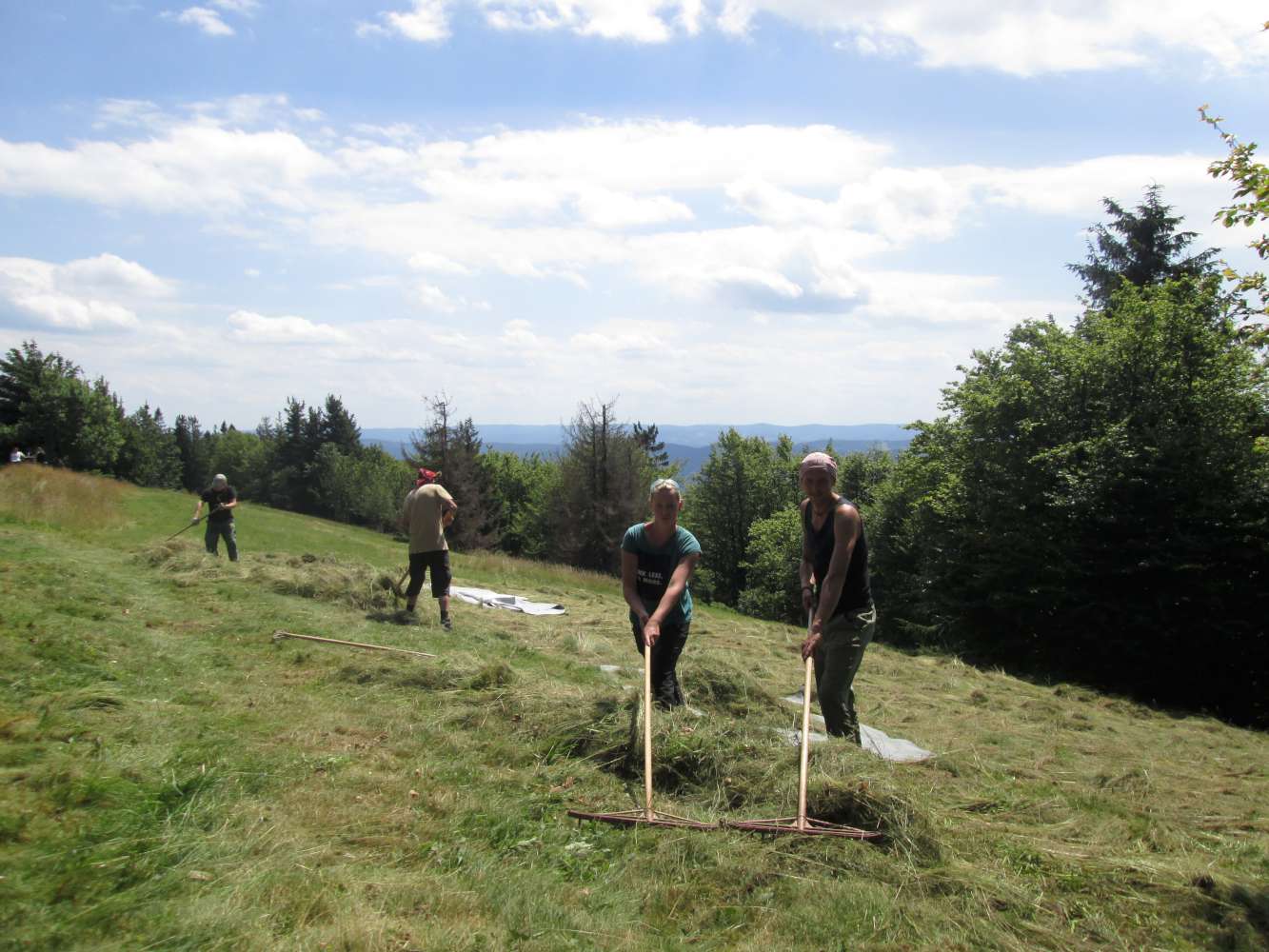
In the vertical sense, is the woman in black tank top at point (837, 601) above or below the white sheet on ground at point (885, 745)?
above

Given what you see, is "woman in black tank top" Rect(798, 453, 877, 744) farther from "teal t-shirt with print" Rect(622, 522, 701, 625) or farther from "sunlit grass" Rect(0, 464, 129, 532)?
"sunlit grass" Rect(0, 464, 129, 532)

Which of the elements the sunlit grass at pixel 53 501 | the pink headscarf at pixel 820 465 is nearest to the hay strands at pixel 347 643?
the pink headscarf at pixel 820 465

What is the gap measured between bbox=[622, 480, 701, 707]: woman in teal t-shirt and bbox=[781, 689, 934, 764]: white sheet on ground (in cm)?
91

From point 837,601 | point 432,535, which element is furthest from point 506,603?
point 837,601

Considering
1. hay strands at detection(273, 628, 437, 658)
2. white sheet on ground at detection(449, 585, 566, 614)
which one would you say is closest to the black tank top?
hay strands at detection(273, 628, 437, 658)

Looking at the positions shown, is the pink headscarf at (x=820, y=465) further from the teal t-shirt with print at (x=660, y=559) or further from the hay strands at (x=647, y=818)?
the hay strands at (x=647, y=818)

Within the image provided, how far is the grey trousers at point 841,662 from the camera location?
505 centimetres

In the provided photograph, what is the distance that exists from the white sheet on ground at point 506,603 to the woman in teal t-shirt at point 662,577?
7001 mm

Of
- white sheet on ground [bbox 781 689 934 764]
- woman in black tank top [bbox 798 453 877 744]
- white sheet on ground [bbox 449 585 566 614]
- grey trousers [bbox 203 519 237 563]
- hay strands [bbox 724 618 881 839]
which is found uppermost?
woman in black tank top [bbox 798 453 877 744]

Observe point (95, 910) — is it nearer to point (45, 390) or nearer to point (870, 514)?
point (870, 514)

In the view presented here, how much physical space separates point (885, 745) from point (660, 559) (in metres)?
2.15

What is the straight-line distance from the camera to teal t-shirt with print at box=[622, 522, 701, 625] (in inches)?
223

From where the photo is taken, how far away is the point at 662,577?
5.70m

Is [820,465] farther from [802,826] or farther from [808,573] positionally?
[802,826]
